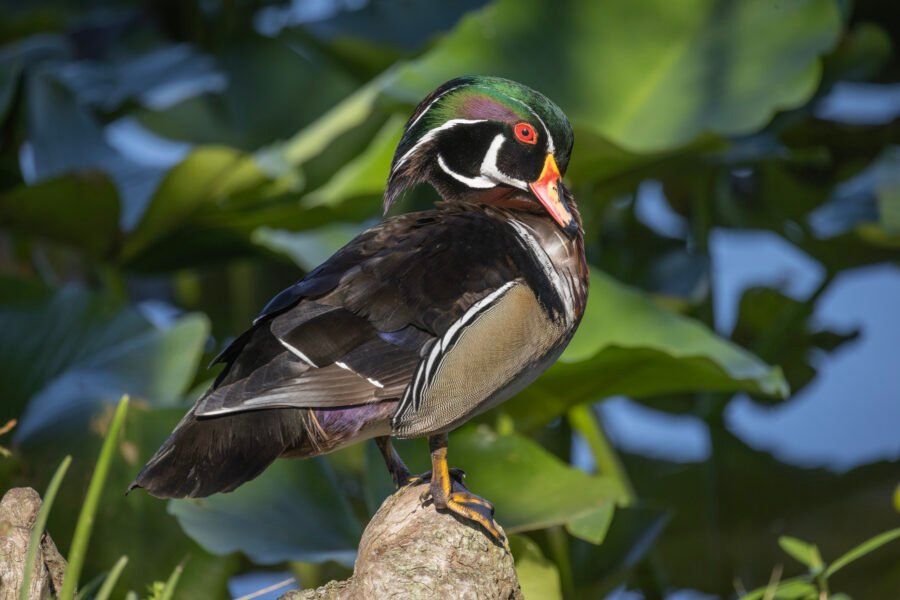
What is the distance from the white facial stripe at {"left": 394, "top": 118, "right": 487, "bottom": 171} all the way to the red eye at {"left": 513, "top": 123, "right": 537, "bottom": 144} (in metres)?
0.03

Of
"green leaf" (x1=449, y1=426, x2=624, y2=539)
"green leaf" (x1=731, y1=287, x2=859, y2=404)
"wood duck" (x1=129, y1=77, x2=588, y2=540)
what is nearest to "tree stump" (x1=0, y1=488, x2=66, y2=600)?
"wood duck" (x1=129, y1=77, x2=588, y2=540)

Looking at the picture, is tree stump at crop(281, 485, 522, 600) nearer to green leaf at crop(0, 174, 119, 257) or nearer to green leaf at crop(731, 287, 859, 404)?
green leaf at crop(0, 174, 119, 257)

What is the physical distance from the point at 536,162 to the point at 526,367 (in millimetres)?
206

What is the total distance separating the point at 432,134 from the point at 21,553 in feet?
1.75

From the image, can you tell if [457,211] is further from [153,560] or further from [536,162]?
[153,560]

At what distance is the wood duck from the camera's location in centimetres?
106

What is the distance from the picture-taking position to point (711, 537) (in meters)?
2.69

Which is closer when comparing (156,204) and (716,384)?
(716,384)

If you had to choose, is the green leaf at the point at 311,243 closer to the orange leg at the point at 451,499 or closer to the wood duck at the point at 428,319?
the wood duck at the point at 428,319

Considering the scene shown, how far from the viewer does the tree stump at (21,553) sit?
1.04 metres

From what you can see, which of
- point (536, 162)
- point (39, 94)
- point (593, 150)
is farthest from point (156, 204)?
point (536, 162)

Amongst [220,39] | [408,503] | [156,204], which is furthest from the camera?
[220,39]

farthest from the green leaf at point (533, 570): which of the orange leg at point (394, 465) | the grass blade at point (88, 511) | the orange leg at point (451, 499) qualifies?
the grass blade at point (88, 511)

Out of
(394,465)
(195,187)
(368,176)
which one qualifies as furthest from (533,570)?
(195,187)
